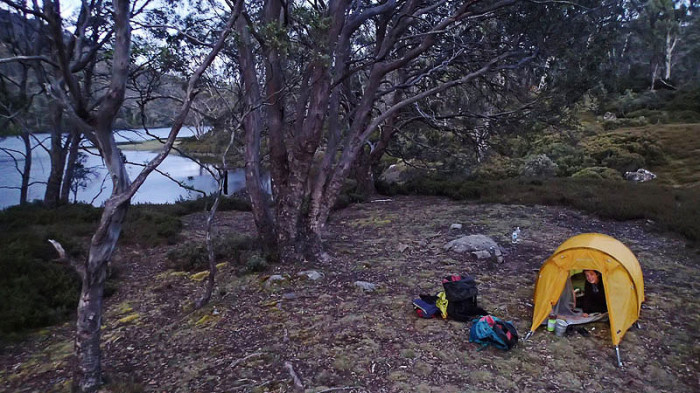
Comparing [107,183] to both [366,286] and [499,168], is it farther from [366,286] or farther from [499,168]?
[366,286]

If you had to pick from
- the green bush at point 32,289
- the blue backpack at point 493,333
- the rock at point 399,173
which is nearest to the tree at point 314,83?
the green bush at point 32,289

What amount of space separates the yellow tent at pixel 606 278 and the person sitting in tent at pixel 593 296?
24 cm

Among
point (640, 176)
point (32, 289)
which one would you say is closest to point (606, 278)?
point (32, 289)

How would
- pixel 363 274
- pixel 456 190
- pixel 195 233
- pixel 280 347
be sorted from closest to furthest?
pixel 280 347, pixel 363 274, pixel 195 233, pixel 456 190

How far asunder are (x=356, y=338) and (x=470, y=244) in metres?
4.64

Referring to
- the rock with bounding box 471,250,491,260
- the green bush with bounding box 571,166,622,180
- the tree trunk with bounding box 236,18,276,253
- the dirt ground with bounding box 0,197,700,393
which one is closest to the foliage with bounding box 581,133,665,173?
the green bush with bounding box 571,166,622,180

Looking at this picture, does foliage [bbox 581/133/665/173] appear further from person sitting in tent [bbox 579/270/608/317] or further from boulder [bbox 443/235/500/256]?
person sitting in tent [bbox 579/270/608/317]

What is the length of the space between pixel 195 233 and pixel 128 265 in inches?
111

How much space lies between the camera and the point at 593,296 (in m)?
6.32

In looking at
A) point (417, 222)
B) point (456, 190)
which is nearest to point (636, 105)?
point (456, 190)

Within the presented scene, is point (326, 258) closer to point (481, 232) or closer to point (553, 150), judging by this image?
point (481, 232)

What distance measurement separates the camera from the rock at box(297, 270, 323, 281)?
7.85m

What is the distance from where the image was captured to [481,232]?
1123 centimetres

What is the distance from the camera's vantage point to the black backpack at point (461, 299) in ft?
20.3
